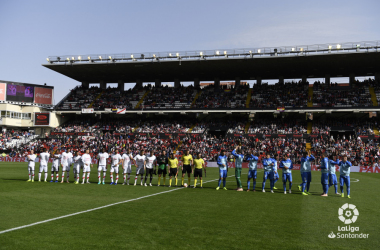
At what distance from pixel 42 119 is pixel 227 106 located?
31076mm

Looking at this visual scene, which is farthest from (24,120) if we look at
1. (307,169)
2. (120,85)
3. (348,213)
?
(348,213)

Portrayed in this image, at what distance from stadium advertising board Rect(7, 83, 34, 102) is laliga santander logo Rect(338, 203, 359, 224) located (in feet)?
197

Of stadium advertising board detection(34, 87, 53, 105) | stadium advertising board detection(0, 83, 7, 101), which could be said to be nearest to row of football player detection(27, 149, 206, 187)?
stadium advertising board detection(0, 83, 7, 101)

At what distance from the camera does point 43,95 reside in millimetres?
63188

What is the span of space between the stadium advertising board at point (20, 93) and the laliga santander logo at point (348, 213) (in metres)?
60.0

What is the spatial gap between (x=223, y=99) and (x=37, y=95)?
109ft

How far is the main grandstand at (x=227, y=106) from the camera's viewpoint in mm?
47312

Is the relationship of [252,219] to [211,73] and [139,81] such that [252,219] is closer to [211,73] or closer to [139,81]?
[211,73]

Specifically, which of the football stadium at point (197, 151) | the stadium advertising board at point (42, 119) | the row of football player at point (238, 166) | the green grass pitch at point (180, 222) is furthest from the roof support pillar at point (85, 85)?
the green grass pitch at point (180, 222)

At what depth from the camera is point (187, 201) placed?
531 inches

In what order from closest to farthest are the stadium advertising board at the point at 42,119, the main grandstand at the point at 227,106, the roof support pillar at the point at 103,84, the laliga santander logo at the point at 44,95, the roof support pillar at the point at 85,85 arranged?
1. the main grandstand at the point at 227,106
2. the stadium advertising board at the point at 42,119
3. the laliga santander logo at the point at 44,95
4. the roof support pillar at the point at 103,84
5. the roof support pillar at the point at 85,85

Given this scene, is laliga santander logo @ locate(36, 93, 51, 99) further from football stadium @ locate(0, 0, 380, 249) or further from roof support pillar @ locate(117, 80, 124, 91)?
roof support pillar @ locate(117, 80, 124, 91)

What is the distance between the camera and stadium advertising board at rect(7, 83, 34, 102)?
60562mm

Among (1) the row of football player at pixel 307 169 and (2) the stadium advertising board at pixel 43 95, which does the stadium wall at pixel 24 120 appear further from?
(1) the row of football player at pixel 307 169
